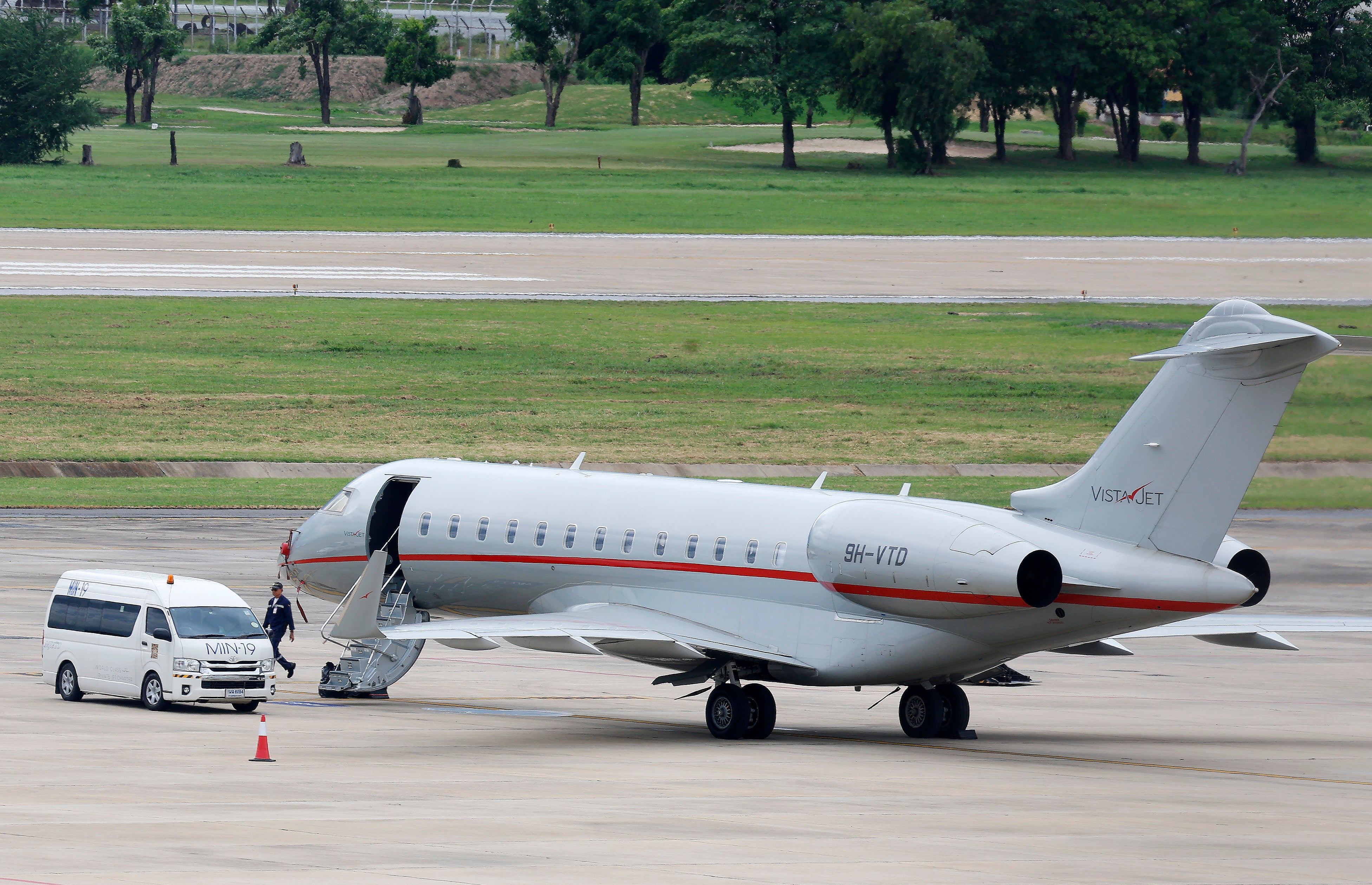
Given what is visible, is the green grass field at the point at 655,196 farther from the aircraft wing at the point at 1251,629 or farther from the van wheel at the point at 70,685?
the aircraft wing at the point at 1251,629

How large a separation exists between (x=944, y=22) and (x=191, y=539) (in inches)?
5018

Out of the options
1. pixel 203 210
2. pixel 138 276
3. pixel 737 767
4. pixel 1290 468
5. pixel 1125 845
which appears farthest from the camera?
pixel 203 210

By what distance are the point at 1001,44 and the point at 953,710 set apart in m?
166

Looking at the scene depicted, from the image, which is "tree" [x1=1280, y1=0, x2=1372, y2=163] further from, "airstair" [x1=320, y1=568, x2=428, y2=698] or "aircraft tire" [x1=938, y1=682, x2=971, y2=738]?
"aircraft tire" [x1=938, y1=682, x2=971, y2=738]

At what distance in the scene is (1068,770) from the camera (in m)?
31.2

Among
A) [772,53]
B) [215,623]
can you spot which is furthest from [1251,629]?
[772,53]

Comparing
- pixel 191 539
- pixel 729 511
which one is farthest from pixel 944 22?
pixel 729 511

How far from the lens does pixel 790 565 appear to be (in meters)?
33.6

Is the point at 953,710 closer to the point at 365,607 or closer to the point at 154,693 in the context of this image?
the point at 365,607

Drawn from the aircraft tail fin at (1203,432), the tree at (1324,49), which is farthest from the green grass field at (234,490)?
the tree at (1324,49)

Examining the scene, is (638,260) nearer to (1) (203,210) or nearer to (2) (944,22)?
(1) (203,210)

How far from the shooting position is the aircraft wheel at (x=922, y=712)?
114 feet

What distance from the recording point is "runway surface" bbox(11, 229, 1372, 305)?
110m

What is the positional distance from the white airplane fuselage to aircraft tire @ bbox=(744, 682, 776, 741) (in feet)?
1.76
